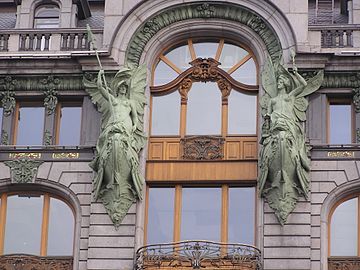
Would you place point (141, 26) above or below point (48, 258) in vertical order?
above

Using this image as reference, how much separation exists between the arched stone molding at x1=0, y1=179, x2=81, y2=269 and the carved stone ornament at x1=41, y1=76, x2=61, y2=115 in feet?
7.94

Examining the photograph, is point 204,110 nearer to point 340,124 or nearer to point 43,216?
point 340,124

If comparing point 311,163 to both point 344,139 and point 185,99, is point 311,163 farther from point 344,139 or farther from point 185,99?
point 185,99

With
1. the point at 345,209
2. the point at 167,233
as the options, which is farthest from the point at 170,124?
the point at 345,209

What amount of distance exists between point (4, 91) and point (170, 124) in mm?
5401

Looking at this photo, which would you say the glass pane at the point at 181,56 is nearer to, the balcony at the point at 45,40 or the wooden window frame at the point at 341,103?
the balcony at the point at 45,40

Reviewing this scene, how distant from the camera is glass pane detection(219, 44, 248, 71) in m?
40.7

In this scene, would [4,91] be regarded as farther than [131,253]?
Yes

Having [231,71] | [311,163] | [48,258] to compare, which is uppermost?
[231,71]

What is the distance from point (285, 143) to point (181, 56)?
17.1ft

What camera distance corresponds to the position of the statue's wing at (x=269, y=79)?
3931 centimetres

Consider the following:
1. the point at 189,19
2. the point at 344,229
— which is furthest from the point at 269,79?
the point at 344,229

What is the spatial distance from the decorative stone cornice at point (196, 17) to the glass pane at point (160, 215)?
4.23 meters

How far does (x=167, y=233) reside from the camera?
38.9 m
